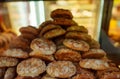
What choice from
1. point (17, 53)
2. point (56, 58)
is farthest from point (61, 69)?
point (17, 53)

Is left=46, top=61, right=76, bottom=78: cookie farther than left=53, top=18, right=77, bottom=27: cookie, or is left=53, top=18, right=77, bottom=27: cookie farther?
left=53, top=18, right=77, bottom=27: cookie

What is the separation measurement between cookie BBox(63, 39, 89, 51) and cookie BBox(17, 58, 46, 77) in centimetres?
10

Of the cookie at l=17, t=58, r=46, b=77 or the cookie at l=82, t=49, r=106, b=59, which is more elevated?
the cookie at l=82, t=49, r=106, b=59

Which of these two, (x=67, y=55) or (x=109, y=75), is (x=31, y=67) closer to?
(x=67, y=55)

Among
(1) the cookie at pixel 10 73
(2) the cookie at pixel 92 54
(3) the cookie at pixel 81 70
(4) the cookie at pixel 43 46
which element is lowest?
(1) the cookie at pixel 10 73

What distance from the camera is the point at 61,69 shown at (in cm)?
54

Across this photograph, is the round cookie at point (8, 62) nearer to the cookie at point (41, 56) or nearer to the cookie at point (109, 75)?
the cookie at point (41, 56)

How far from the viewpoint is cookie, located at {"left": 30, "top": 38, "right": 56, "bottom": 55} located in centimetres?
56

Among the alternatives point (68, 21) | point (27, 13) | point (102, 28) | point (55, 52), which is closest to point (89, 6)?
point (102, 28)

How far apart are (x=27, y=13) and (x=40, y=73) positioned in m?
0.54

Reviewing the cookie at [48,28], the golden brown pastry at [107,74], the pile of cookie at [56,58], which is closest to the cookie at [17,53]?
the pile of cookie at [56,58]

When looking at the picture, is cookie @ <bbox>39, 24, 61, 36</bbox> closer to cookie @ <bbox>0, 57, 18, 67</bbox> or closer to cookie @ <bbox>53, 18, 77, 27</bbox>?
cookie @ <bbox>53, 18, 77, 27</bbox>

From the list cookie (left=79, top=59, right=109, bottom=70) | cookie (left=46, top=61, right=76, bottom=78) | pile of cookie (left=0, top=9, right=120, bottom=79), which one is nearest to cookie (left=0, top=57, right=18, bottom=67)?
pile of cookie (left=0, top=9, right=120, bottom=79)

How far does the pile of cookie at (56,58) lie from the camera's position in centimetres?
54
